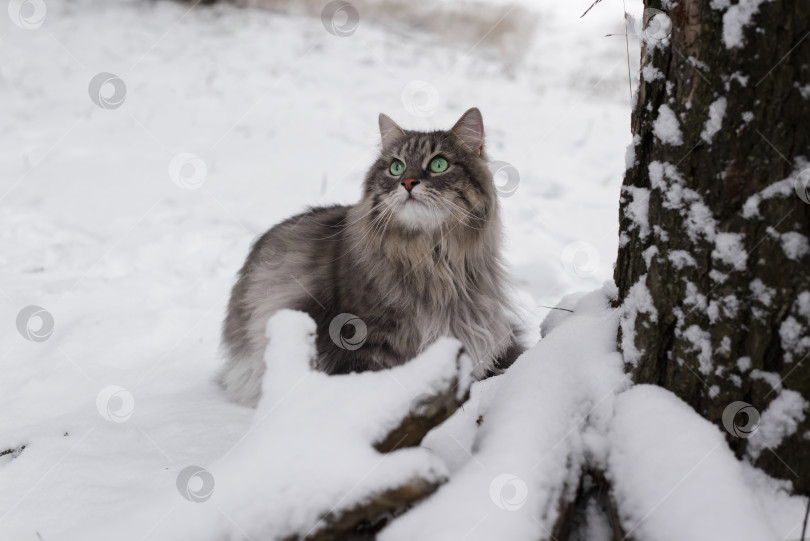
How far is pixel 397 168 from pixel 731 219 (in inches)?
68.0

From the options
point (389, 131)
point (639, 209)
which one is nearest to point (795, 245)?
point (639, 209)

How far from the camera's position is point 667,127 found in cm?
136

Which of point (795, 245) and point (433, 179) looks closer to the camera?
point (795, 245)

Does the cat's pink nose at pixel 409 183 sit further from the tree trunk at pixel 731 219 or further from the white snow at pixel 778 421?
the white snow at pixel 778 421

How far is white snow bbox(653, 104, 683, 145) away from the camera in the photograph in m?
1.34

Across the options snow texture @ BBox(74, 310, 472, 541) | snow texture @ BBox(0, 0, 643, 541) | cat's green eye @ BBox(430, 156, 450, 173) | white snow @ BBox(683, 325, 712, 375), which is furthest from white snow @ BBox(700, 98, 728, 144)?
cat's green eye @ BBox(430, 156, 450, 173)

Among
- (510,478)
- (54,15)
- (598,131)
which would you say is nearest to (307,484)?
(510,478)

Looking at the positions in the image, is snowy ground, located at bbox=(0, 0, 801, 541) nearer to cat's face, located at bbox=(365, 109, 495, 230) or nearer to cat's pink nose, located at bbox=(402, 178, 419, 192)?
cat's face, located at bbox=(365, 109, 495, 230)

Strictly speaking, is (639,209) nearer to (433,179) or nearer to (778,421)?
(778,421)

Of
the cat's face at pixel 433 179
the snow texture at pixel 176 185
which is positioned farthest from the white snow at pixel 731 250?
the cat's face at pixel 433 179

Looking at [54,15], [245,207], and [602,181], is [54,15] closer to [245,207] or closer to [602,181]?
[245,207]

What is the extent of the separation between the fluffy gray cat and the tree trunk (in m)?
1.22

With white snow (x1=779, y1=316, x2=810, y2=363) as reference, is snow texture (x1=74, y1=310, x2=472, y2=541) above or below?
below

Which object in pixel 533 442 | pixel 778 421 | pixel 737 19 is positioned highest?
pixel 737 19
